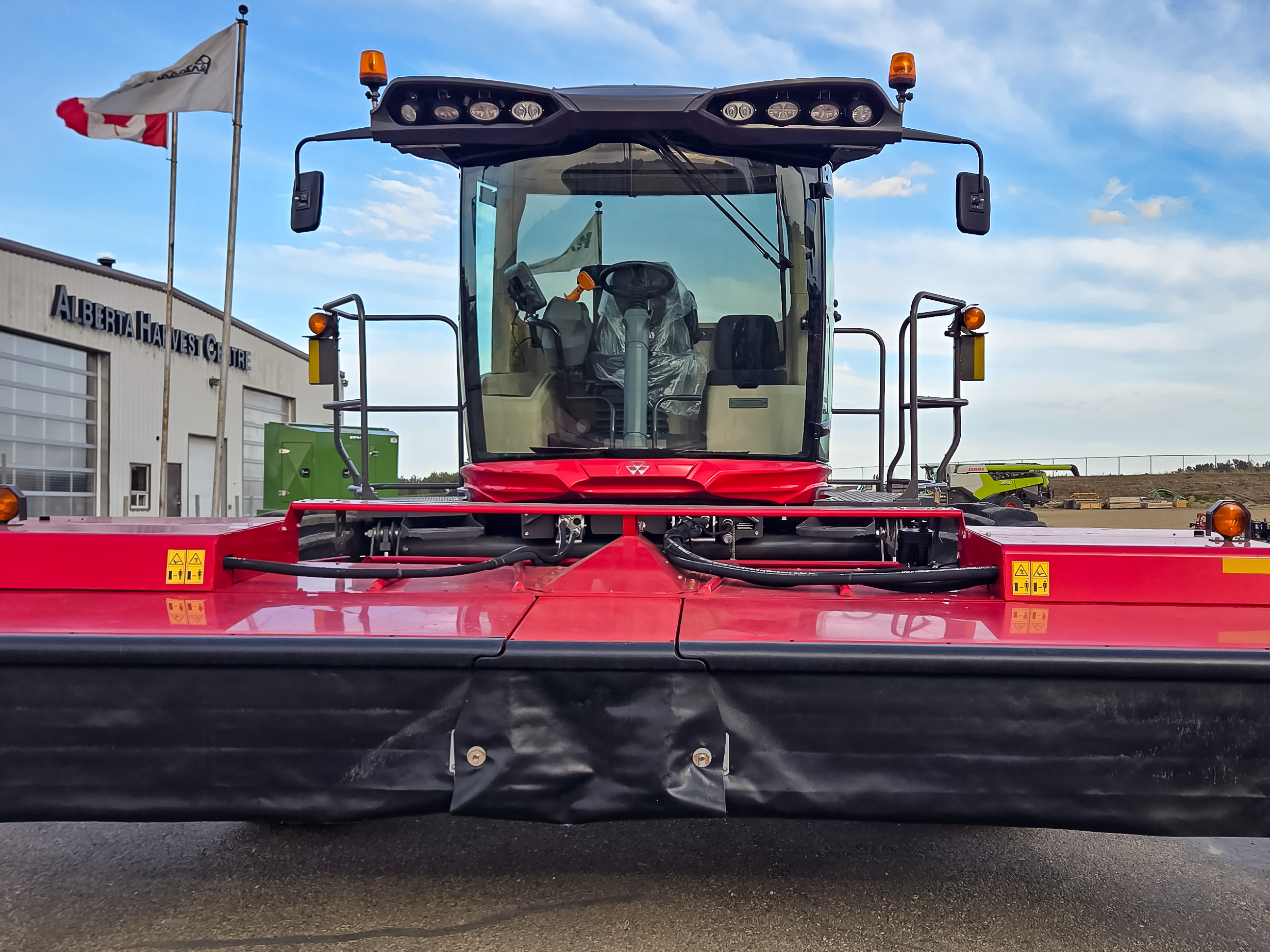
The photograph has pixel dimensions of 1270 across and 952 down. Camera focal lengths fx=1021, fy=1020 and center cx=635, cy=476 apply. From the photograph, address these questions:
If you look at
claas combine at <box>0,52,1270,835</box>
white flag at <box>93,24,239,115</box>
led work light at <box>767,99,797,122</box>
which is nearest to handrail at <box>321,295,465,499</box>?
claas combine at <box>0,52,1270,835</box>

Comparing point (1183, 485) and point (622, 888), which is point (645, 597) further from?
point (1183, 485)

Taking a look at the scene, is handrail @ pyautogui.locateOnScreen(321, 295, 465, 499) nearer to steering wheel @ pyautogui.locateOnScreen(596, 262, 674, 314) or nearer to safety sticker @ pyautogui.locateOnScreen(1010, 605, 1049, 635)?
steering wheel @ pyautogui.locateOnScreen(596, 262, 674, 314)

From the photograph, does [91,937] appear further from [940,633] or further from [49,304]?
[49,304]

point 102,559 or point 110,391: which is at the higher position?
point 110,391

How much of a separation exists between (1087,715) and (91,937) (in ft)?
8.76

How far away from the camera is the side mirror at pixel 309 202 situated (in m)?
4.05

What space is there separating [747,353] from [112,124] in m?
18.5

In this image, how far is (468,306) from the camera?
4418 mm

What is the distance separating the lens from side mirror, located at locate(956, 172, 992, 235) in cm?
402

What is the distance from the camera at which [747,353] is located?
14.1 ft

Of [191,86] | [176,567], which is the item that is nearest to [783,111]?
[176,567]

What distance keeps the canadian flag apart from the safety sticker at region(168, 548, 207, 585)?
55.3 feet

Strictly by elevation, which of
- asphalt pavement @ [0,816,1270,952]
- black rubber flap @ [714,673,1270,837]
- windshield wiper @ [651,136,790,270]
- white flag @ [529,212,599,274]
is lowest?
asphalt pavement @ [0,816,1270,952]

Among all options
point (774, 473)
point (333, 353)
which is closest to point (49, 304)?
point (333, 353)
